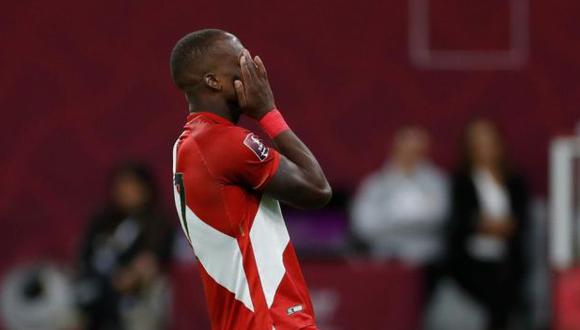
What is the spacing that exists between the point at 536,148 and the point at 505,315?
5.01 feet

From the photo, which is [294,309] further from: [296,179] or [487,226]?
[487,226]

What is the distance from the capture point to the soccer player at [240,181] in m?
4.10

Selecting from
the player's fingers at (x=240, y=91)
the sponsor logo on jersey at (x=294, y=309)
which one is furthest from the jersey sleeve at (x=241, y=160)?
the sponsor logo on jersey at (x=294, y=309)

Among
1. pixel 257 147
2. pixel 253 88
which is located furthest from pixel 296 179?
pixel 253 88

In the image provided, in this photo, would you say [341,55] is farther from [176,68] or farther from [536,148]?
[176,68]

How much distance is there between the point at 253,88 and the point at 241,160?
23cm

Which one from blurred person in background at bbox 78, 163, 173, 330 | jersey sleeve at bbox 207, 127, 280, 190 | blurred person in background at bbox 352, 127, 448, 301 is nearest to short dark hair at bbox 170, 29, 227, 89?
jersey sleeve at bbox 207, 127, 280, 190

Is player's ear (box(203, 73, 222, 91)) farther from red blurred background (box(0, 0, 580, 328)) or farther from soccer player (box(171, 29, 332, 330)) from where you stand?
red blurred background (box(0, 0, 580, 328))

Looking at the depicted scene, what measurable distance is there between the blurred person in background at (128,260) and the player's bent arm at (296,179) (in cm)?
454

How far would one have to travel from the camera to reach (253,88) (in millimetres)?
4090

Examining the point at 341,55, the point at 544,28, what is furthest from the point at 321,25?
the point at 544,28

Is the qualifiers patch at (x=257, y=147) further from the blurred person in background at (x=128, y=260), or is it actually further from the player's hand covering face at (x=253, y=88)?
the blurred person in background at (x=128, y=260)

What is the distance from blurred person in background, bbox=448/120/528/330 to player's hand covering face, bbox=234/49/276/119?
15.7ft

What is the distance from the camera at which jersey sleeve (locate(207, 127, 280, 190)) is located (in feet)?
13.4
